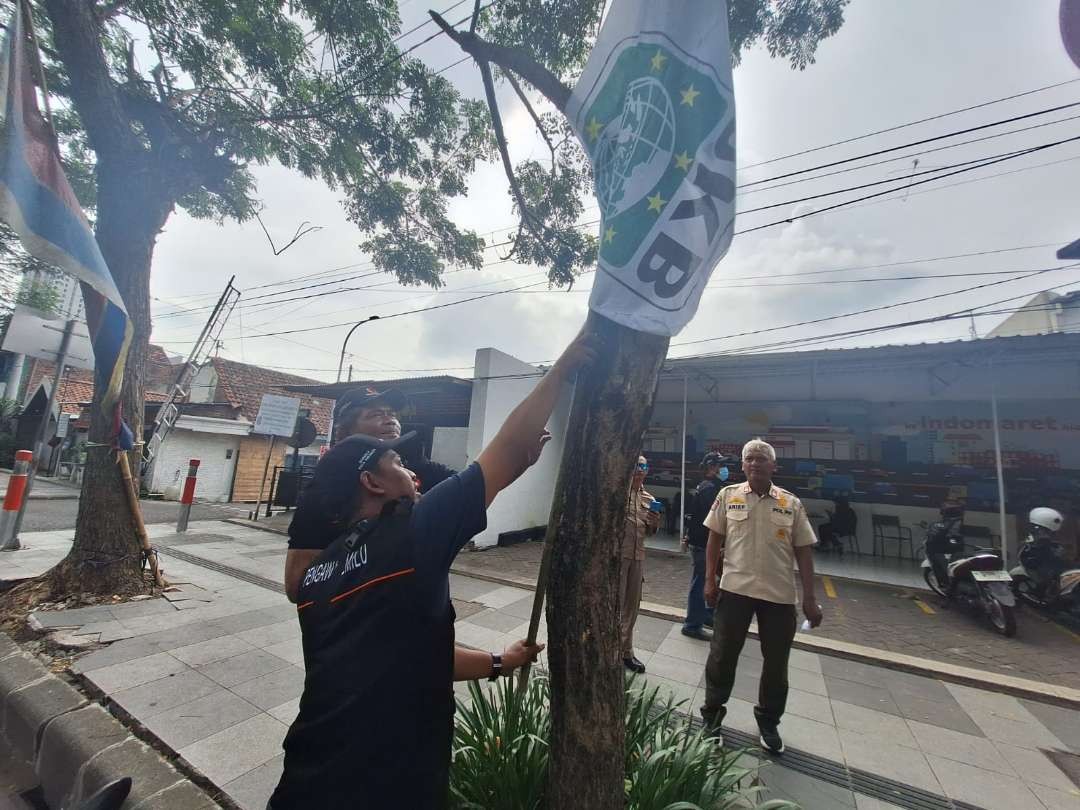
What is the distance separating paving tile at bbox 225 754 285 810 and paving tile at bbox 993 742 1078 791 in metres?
4.09

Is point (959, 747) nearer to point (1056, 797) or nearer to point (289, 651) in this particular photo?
point (1056, 797)

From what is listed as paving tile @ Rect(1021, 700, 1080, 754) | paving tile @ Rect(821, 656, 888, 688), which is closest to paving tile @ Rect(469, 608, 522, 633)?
paving tile @ Rect(821, 656, 888, 688)

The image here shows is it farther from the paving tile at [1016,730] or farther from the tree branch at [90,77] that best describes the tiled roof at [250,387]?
the paving tile at [1016,730]

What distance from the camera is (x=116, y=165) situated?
4.68 m

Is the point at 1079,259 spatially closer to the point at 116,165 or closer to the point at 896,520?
the point at 116,165

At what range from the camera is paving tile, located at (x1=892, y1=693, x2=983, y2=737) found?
3205 millimetres

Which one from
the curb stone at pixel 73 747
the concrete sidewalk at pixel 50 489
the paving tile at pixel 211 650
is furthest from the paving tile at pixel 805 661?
the concrete sidewalk at pixel 50 489

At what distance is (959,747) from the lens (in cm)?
294

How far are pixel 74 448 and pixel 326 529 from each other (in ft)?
72.9

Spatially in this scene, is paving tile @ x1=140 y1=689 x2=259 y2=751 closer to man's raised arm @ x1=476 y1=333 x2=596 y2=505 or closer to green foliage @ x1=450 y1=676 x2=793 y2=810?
green foliage @ x1=450 y1=676 x2=793 y2=810

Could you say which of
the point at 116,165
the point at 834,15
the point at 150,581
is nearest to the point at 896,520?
the point at 834,15

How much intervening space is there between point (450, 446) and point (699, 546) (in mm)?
7025

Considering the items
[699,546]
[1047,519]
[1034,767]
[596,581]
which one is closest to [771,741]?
[1034,767]

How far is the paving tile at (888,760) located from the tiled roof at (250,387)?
1588cm
